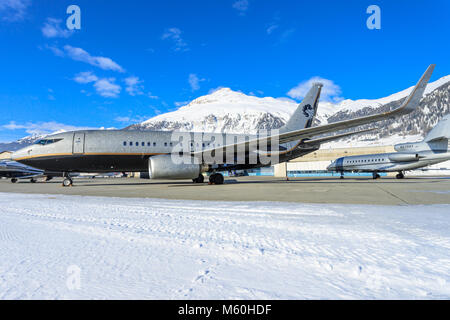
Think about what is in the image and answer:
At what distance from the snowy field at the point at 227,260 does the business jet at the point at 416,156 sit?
89.1 ft

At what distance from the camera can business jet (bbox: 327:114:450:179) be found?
939 inches

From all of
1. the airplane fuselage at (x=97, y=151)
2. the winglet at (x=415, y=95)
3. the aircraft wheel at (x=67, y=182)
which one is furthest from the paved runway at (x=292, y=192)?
the winglet at (x=415, y=95)

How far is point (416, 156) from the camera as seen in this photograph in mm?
24688

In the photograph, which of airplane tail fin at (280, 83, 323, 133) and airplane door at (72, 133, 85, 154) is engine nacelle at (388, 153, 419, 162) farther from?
airplane door at (72, 133, 85, 154)

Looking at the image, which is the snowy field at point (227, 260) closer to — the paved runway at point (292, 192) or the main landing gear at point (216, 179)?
the paved runway at point (292, 192)

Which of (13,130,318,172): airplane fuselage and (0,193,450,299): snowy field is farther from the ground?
(13,130,318,172): airplane fuselage

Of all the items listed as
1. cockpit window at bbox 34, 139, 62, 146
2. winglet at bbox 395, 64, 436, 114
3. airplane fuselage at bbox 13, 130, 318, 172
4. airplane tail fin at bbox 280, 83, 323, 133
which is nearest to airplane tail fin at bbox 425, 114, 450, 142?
airplane tail fin at bbox 280, 83, 323, 133

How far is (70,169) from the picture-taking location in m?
13.9

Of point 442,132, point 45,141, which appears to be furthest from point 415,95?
point 442,132

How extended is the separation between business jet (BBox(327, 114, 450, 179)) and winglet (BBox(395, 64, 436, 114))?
20.0 m

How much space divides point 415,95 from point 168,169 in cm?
1079

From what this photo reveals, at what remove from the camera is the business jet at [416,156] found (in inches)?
939
